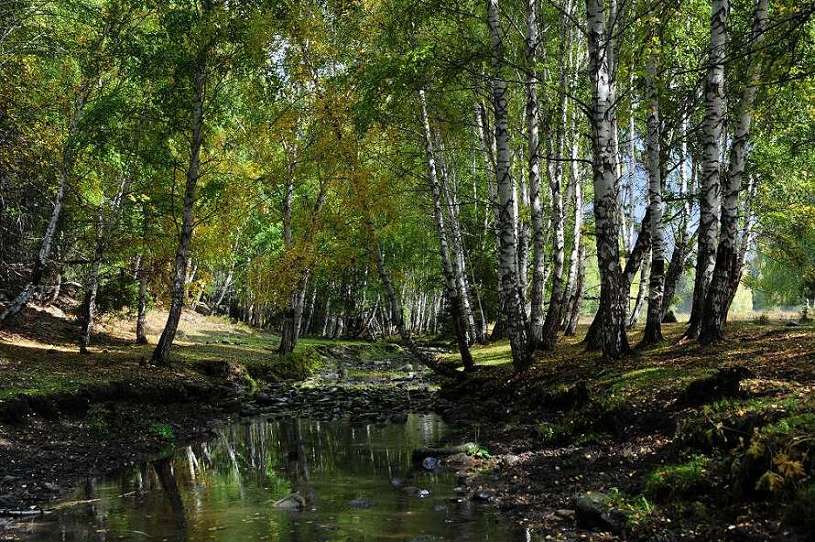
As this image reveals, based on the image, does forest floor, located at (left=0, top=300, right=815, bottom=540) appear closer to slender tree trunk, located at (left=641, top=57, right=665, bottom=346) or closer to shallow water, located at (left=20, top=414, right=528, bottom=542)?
shallow water, located at (left=20, top=414, right=528, bottom=542)

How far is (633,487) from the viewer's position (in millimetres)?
6703

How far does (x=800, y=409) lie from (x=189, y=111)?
20.2 meters

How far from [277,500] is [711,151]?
11180 mm

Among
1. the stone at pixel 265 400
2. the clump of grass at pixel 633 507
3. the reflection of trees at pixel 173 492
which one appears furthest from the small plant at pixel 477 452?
the stone at pixel 265 400

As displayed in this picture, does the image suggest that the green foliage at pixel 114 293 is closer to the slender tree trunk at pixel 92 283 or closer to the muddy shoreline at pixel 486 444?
the slender tree trunk at pixel 92 283

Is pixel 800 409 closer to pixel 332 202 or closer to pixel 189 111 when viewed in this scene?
pixel 189 111

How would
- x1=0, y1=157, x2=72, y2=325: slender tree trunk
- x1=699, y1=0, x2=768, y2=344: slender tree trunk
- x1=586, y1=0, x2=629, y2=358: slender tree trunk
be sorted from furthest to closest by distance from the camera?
x1=0, y1=157, x2=72, y2=325: slender tree trunk, x1=586, y1=0, x2=629, y2=358: slender tree trunk, x1=699, y1=0, x2=768, y2=344: slender tree trunk

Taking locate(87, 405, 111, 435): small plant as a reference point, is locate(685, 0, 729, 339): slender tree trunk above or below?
above

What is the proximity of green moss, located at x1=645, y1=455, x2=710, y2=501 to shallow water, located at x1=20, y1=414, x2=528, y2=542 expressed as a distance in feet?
4.77

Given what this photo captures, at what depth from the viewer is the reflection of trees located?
23.3ft

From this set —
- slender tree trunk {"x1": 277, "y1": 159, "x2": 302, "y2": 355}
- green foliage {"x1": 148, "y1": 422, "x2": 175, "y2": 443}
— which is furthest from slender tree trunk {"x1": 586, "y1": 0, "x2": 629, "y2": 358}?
slender tree trunk {"x1": 277, "y1": 159, "x2": 302, "y2": 355}

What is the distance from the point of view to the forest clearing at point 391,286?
7219 mm

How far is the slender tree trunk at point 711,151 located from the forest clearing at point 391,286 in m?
0.06

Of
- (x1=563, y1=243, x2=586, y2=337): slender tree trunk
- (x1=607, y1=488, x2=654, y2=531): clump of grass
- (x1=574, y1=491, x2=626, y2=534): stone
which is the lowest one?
(x1=574, y1=491, x2=626, y2=534): stone
